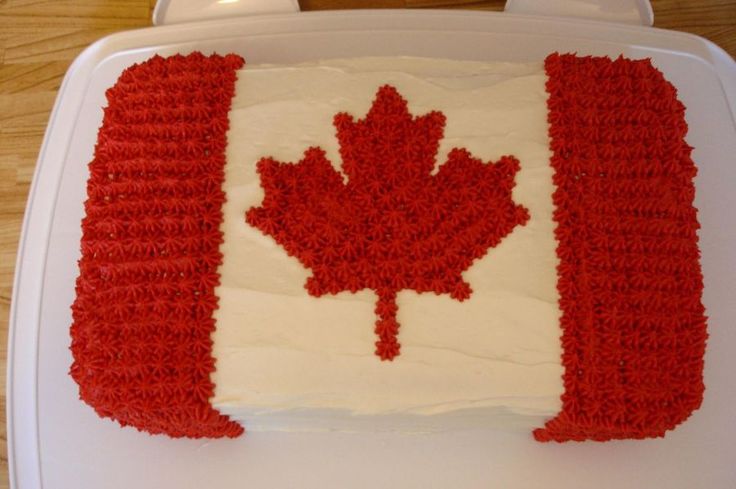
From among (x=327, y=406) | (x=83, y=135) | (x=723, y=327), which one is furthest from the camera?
(x=83, y=135)

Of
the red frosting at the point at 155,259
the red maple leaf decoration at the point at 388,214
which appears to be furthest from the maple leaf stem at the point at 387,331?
the red frosting at the point at 155,259

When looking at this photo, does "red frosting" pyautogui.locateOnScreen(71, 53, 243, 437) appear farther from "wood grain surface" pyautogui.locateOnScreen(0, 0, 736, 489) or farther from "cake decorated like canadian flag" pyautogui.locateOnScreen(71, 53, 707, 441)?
"wood grain surface" pyautogui.locateOnScreen(0, 0, 736, 489)

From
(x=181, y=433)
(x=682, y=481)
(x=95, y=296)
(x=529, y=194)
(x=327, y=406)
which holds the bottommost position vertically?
(x=682, y=481)

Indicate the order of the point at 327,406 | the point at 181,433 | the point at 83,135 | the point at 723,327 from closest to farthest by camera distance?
1. the point at 327,406
2. the point at 181,433
3. the point at 723,327
4. the point at 83,135

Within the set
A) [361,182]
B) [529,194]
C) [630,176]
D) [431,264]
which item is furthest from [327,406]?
[630,176]

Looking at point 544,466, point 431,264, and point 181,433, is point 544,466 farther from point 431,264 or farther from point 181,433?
point 181,433

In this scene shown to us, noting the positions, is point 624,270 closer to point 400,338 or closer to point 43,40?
point 400,338

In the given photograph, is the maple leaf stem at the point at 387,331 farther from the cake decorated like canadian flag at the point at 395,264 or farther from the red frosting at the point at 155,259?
the red frosting at the point at 155,259

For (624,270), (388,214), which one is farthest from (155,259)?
(624,270)
